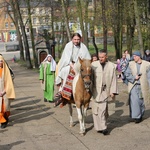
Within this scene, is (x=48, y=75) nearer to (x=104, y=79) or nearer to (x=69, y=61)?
(x=69, y=61)

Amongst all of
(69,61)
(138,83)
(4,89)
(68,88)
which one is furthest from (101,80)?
(4,89)

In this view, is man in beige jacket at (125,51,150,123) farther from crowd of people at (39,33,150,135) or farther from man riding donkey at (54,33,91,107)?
man riding donkey at (54,33,91,107)

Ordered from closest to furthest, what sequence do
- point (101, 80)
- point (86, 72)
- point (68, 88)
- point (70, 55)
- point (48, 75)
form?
point (86, 72) < point (101, 80) < point (68, 88) < point (70, 55) < point (48, 75)

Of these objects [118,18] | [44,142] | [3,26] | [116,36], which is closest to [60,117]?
[44,142]

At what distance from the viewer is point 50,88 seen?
13156 millimetres

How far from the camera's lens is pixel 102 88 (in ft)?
26.3

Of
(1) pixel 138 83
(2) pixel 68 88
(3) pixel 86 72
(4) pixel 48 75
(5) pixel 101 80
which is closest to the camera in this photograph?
(3) pixel 86 72

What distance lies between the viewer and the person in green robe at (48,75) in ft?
42.8

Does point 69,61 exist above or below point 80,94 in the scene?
above

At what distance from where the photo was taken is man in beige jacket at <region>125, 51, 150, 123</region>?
8891 mm

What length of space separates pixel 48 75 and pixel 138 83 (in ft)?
16.3

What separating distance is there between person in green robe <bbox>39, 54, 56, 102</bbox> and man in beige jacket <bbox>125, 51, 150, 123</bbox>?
14.6 ft

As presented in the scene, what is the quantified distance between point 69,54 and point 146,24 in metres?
19.1

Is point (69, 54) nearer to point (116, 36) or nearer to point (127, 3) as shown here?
point (127, 3)
